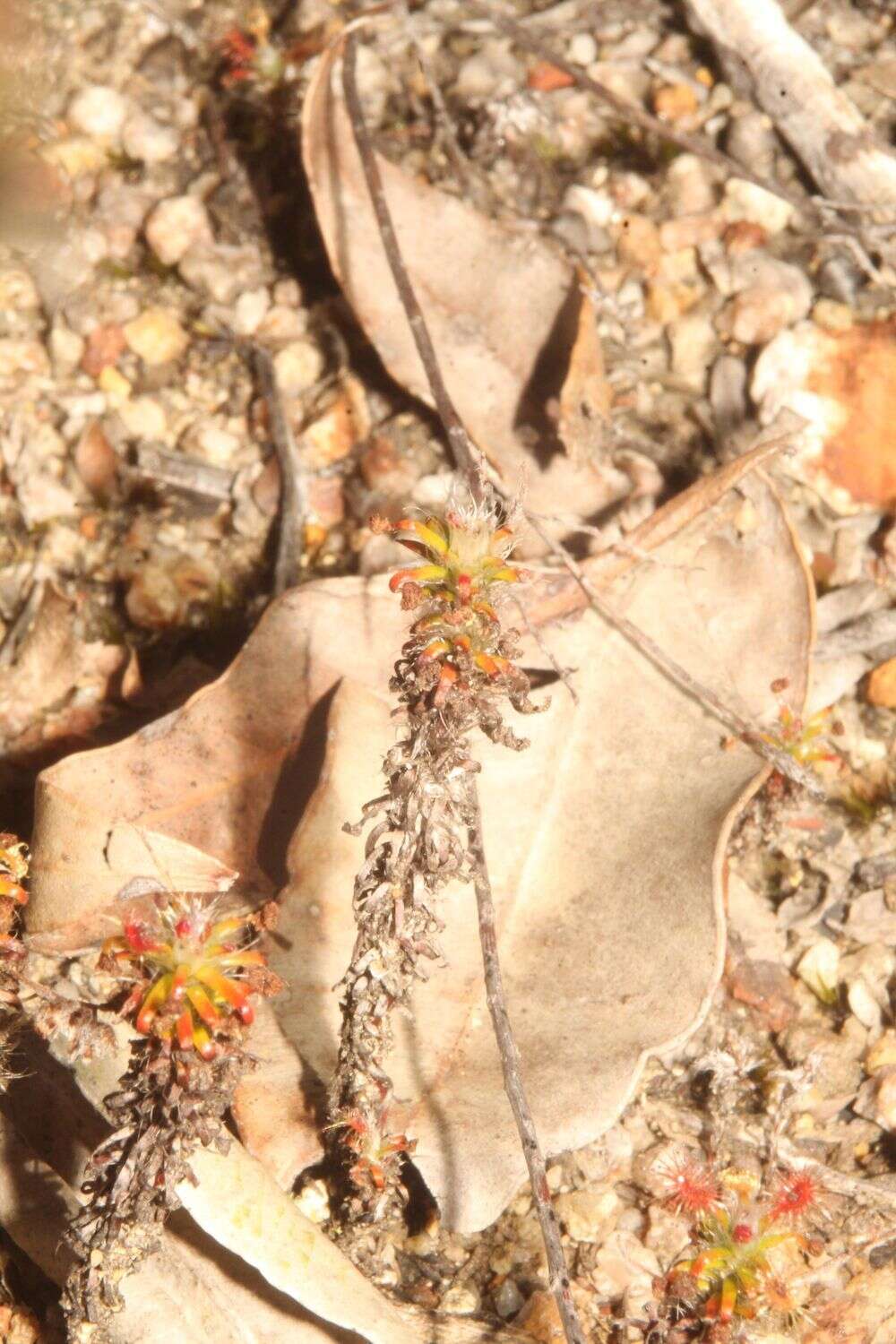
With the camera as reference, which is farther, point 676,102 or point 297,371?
point 676,102

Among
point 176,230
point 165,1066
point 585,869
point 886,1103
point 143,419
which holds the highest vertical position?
point 176,230

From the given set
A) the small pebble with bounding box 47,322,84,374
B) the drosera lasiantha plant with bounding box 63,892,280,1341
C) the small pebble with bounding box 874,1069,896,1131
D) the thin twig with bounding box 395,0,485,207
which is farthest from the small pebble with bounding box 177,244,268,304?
the small pebble with bounding box 874,1069,896,1131

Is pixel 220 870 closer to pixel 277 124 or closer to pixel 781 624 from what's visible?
pixel 781 624

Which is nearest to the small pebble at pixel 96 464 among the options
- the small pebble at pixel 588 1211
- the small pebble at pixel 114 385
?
the small pebble at pixel 114 385

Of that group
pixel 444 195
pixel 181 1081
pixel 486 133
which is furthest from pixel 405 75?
pixel 181 1081

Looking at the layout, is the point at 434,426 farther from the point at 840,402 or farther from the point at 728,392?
the point at 840,402

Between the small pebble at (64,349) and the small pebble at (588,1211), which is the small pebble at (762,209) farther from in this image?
the small pebble at (588,1211)

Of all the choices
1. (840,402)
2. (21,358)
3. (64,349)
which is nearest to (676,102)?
(840,402)
